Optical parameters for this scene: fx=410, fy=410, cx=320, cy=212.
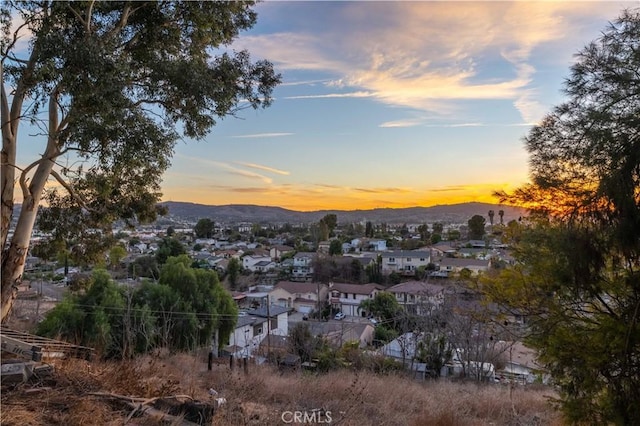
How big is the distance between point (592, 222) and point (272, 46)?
5991 millimetres

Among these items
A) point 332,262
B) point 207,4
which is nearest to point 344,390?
point 207,4

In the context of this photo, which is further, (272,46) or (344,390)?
(272,46)

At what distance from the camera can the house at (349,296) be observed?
24.9 metres

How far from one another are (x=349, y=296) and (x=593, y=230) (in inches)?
935

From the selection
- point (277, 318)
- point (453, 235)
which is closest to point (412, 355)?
point (277, 318)

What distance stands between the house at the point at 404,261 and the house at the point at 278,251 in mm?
12014

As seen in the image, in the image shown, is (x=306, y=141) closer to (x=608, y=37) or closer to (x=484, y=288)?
(x=484, y=288)

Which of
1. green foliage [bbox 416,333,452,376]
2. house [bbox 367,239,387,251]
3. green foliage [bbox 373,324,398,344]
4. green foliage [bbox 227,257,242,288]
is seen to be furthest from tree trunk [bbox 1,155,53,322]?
house [bbox 367,239,387,251]

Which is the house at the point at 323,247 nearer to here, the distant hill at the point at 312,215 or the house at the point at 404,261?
the house at the point at 404,261

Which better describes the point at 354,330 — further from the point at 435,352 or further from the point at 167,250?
the point at 167,250

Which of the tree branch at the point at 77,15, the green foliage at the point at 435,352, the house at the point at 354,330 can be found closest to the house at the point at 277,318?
the house at the point at 354,330

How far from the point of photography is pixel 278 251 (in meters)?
43.4

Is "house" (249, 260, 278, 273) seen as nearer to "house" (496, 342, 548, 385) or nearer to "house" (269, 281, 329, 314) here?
"house" (269, 281, 329, 314)

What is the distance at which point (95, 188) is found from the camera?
5582 millimetres
